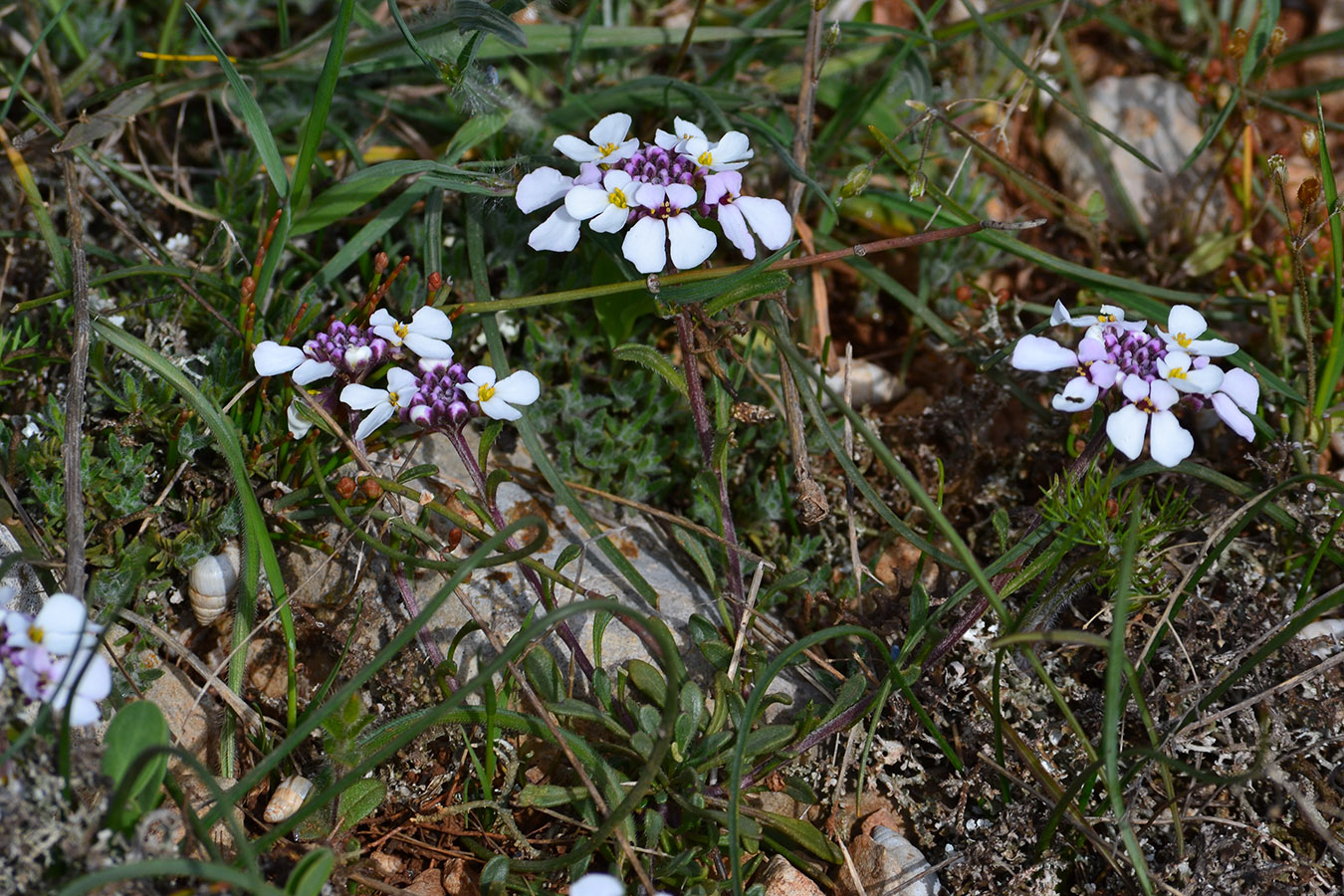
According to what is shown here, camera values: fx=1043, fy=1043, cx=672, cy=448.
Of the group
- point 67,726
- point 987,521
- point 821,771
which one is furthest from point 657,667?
point 67,726

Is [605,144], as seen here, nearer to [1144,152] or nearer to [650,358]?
[650,358]

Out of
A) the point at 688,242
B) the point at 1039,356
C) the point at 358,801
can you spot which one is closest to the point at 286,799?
the point at 358,801

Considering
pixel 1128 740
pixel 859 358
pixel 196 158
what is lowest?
pixel 1128 740

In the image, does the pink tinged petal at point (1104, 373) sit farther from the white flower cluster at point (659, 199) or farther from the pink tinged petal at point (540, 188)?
the pink tinged petal at point (540, 188)

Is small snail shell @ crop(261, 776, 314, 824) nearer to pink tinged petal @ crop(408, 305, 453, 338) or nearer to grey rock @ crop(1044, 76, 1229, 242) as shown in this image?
pink tinged petal @ crop(408, 305, 453, 338)

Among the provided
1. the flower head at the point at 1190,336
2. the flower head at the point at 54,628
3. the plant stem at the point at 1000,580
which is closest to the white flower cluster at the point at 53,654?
the flower head at the point at 54,628

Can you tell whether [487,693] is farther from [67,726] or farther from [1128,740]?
[1128,740]
